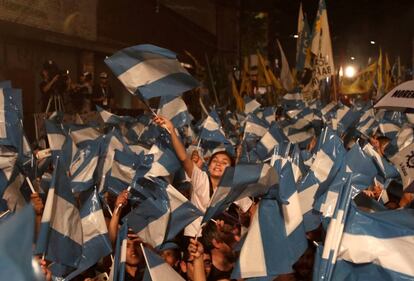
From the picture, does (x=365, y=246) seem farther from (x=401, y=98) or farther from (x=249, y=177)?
(x=401, y=98)

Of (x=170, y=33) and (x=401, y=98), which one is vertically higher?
(x=170, y=33)

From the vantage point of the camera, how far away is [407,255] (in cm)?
328

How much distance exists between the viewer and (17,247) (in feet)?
7.09

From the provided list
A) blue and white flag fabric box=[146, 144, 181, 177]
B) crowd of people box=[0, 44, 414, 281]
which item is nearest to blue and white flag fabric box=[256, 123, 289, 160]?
crowd of people box=[0, 44, 414, 281]

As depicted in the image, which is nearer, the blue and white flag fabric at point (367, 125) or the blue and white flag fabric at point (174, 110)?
the blue and white flag fabric at point (174, 110)

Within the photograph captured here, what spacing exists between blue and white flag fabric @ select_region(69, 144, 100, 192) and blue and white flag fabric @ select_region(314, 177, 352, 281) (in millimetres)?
2513

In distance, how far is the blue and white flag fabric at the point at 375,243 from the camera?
3305mm

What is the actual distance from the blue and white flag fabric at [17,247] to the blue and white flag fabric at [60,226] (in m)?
1.62

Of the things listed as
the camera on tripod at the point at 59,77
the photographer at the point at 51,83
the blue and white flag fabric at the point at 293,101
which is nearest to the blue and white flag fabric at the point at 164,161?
the blue and white flag fabric at the point at 293,101

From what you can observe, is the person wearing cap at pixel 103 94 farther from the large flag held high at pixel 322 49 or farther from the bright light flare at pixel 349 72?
the bright light flare at pixel 349 72

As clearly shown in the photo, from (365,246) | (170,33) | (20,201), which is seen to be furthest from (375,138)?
(170,33)

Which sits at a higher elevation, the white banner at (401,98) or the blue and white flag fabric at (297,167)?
the white banner at (401,98)

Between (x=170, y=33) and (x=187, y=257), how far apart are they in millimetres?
18293

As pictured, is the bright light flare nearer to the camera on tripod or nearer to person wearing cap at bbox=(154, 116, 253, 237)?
the camera on tripod
